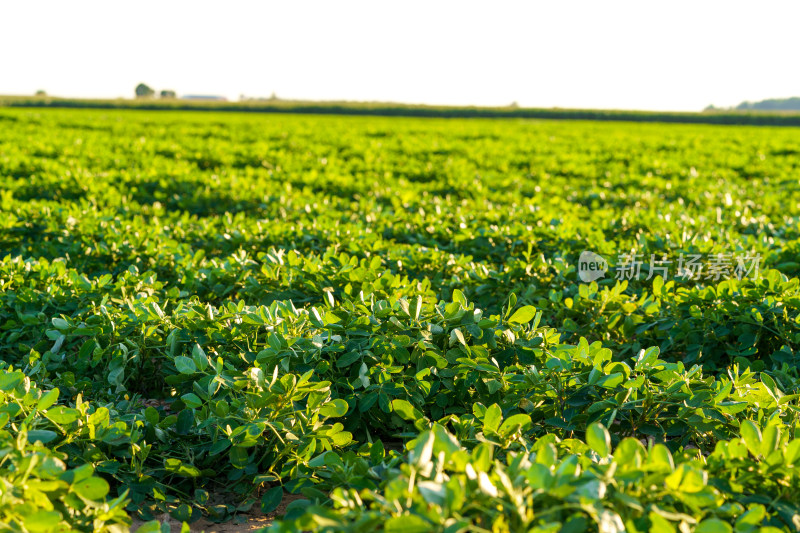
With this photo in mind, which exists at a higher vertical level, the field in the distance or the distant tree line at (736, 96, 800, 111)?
the distant tree line at (736, 96, 800, 111)

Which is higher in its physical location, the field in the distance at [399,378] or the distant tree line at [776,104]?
the distant tree line at [776,104]

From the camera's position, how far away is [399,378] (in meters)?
2.67

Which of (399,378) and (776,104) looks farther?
(776,104)

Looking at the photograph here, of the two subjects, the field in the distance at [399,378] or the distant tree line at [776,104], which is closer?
the field in the distance at [399,378]

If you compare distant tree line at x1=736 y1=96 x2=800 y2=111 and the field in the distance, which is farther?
distant tree line at x1=736 y1=96 x2=800 y2=111

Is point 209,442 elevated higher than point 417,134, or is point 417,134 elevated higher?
point 417,134

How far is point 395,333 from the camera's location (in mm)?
2791

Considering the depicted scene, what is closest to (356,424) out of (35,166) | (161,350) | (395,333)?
(395,333)

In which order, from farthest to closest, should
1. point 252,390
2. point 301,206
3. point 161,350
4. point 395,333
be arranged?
1. point 301,206
2. point 161,350
3. point 395,333
4. point 252,390

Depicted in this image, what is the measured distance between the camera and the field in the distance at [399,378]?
160cm

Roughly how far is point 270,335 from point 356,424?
0.56 meters

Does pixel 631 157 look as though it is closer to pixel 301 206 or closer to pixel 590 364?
pixel 301 206

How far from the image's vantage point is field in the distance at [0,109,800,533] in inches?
63.0

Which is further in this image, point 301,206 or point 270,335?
point 301,206
